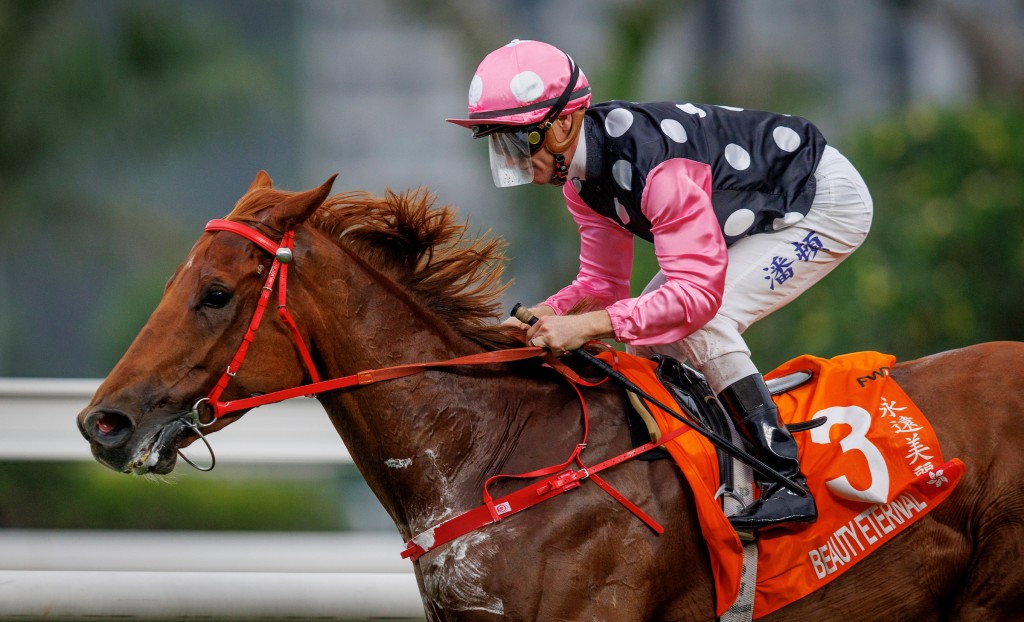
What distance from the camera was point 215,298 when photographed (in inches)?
110

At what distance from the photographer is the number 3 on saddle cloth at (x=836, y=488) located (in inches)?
115

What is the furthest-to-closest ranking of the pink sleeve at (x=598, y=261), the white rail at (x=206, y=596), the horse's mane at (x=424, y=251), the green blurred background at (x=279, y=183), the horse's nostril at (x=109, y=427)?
1. the green blurred background at (x=279, y=183)
2. the white rail at (x=206, y=596)
3. the pink sleeve at (x=598, y=261)
4. the horse's mane at (x=424, y=251)
5. the horse's nostril at (x=109, y=427)

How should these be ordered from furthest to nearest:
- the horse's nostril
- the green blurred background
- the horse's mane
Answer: the green blurred background → the horse's mane → the horse's nostril

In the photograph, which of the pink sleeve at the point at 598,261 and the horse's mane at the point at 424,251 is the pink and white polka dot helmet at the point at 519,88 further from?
the pink sleeve at the point at 598,261

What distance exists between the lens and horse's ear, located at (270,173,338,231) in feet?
9.29

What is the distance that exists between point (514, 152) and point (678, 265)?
0.56 metres

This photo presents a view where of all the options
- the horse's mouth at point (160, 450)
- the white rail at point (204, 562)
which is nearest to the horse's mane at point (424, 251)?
the horse's mouth at point (160, 450)

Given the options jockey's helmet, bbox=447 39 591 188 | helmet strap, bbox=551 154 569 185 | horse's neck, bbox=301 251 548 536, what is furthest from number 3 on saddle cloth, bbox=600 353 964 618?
jockey's helmet, bbox=447 39 591 188

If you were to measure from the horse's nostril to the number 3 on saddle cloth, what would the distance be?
1359 mm

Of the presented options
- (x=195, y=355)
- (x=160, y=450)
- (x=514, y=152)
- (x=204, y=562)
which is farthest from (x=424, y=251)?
(x=204, y=562)

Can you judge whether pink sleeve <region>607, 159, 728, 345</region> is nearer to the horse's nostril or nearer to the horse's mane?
the horse's mane

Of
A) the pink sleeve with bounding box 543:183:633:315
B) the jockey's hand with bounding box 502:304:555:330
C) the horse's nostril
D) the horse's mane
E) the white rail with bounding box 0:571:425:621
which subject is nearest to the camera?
the horse's nostril

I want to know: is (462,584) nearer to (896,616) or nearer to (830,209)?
(896,616)

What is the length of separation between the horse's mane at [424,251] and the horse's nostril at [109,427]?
72 centimetres
